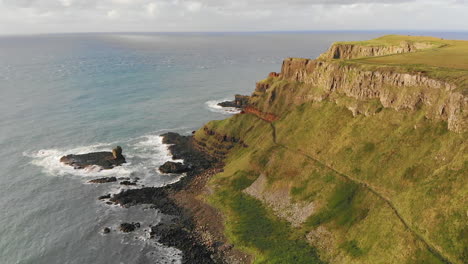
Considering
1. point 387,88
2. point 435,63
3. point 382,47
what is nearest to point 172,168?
point 387,88

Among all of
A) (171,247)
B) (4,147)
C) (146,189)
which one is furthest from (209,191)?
(4,147)

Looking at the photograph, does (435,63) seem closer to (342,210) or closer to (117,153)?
(342,210)

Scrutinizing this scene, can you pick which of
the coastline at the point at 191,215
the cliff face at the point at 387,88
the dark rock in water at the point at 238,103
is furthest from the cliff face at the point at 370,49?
the coastline at the point at 191,215

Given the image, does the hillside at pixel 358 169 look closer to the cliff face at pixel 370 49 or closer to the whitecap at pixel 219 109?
the cliff face at pixel 370 49

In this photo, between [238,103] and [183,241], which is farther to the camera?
[238,103]

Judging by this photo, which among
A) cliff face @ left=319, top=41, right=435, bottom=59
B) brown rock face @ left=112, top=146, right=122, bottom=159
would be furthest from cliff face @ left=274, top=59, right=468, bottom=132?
brown rock face @ left=112, top=146, right=122, bottom=159
